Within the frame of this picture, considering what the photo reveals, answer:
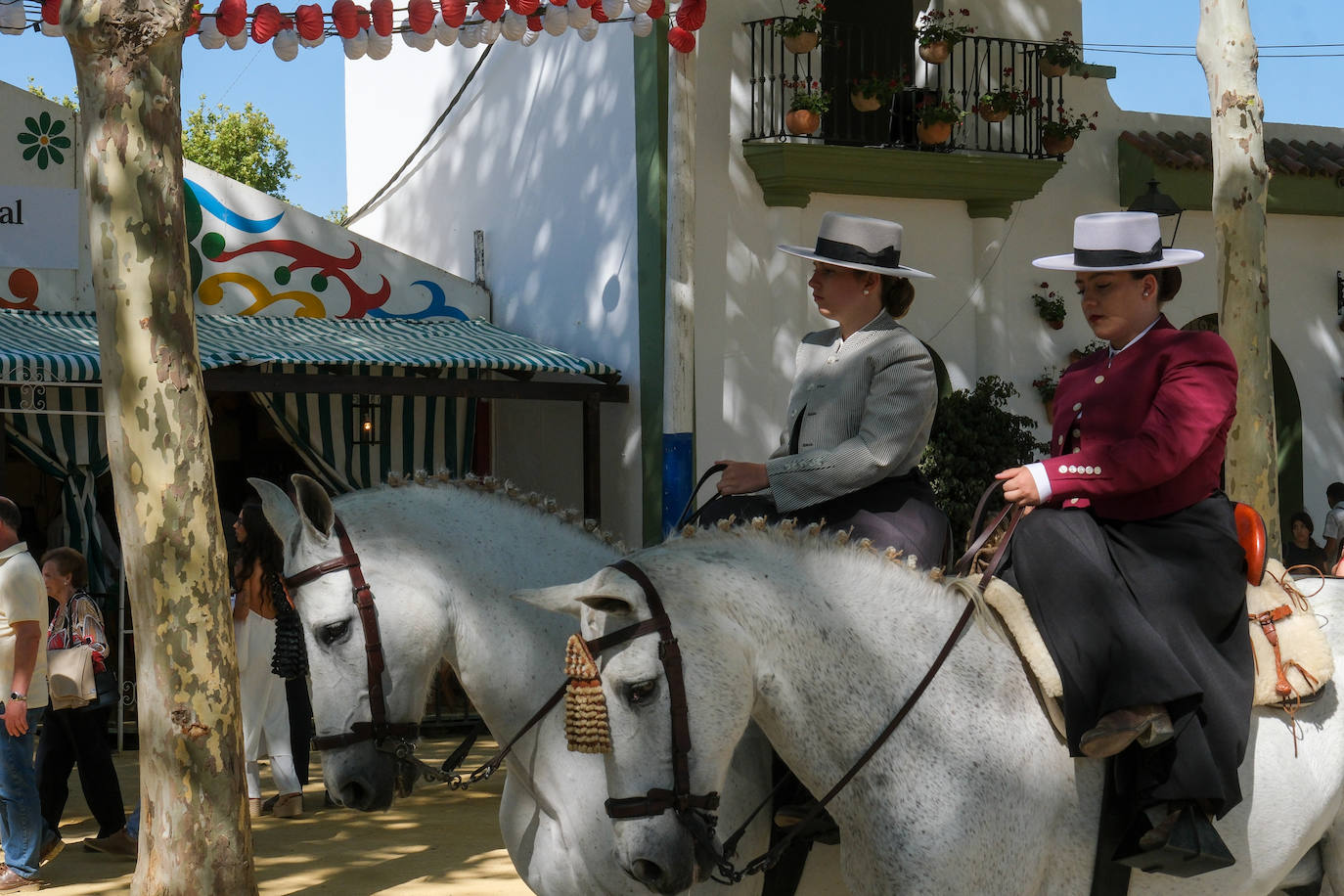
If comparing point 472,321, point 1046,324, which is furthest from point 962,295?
point 472,321

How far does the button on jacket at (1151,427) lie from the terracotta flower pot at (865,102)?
965cm

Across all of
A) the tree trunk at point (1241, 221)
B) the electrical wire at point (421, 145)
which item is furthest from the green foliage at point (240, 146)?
the tree trunk at point (1241, 221)

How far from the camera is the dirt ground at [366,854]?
292 inches

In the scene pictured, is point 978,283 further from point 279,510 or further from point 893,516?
point 279,510

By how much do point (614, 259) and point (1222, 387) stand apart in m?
10.2

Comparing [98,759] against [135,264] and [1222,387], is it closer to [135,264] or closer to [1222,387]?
[135,264]

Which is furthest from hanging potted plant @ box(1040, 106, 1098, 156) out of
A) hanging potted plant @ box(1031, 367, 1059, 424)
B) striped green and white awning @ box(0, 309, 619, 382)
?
striped green and white awning @ box(0, 309, 619, 382)

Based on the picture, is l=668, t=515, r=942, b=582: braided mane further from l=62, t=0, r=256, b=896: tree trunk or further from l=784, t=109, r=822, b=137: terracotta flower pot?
l=784, t=109, r=822, b=137: terracotta flower pot

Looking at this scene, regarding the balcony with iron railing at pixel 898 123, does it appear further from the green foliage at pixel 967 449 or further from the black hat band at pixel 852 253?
the black hat band at pixel 852 253

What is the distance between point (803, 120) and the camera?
1253 centimetres

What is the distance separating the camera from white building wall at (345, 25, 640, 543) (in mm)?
13195

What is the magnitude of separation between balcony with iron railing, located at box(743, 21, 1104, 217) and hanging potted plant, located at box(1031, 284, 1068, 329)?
0.91m

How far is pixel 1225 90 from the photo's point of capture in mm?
7840

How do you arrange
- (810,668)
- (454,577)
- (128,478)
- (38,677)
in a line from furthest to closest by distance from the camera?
(38,677) < (128,478) < (454,577) < (810,668)
